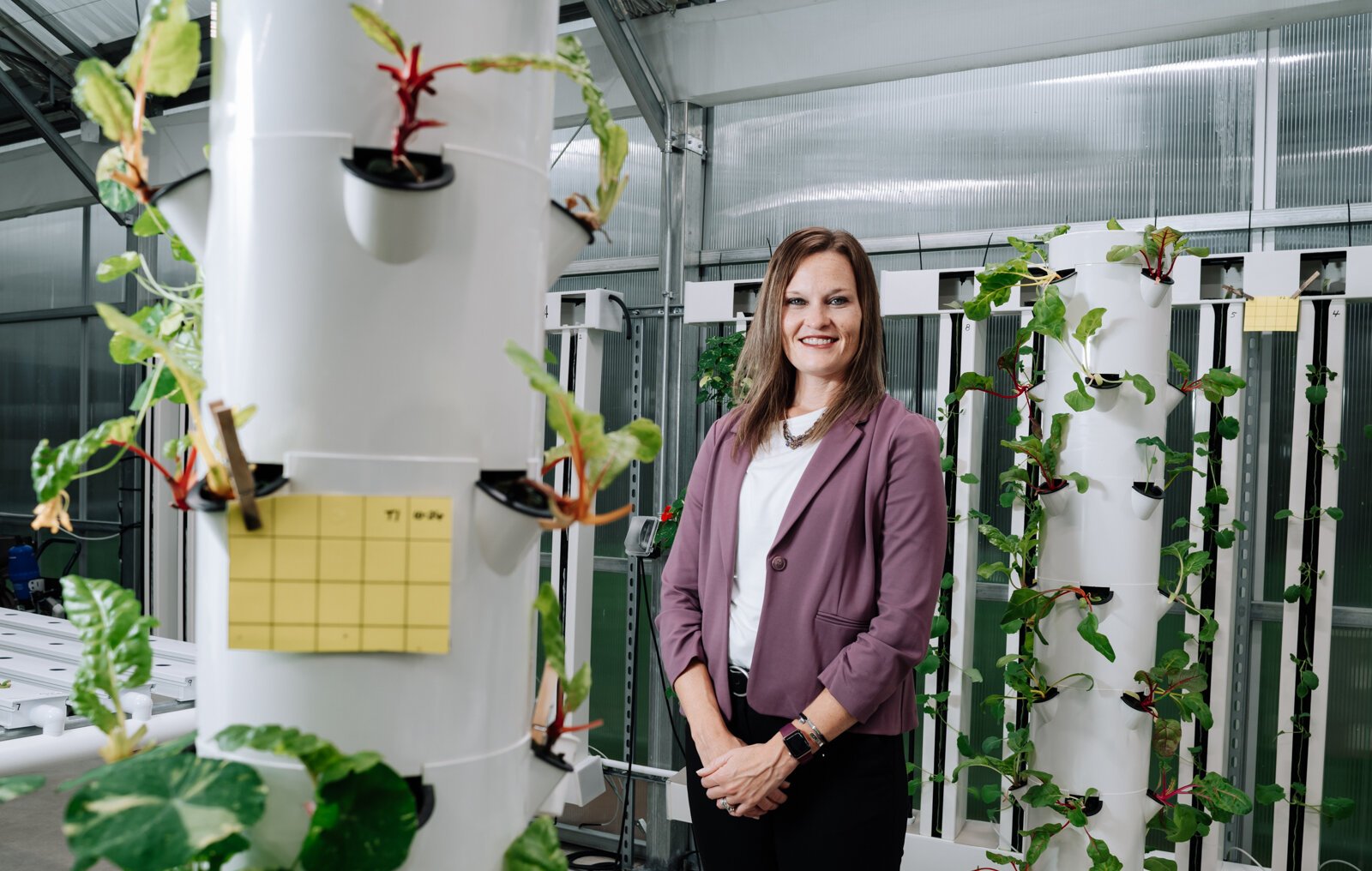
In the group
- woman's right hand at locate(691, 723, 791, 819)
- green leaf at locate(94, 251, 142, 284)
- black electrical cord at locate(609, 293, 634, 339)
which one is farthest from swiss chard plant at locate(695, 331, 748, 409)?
green leaf at locate(94, 251, 142, 284)

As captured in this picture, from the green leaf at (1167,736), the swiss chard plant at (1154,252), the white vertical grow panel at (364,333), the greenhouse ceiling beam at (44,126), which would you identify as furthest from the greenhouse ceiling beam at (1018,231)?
the white vertical grow panel at (364,333)

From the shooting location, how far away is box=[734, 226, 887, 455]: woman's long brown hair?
60.6 inches

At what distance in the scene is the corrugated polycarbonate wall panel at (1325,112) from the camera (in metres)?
3.16

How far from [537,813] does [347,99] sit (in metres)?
0.50

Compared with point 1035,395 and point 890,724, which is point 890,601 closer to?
point 890,724

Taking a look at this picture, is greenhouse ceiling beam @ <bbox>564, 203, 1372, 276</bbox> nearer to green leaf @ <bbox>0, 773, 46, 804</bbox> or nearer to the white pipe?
the white pipe

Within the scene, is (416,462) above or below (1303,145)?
below

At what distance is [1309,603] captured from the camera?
2.58 m

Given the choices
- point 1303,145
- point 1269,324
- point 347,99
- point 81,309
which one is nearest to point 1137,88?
point 1303,145

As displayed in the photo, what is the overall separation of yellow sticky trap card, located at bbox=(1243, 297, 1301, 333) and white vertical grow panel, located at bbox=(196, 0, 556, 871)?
2178 millimetres

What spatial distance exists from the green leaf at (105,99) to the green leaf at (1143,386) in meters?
1.54

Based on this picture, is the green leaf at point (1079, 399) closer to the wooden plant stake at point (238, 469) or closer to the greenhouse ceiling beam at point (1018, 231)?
the greenhouse ceiling beam at point (1018, 231)

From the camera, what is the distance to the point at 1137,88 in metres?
3.43

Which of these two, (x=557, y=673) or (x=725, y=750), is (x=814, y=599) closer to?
(x=725, y=750)
